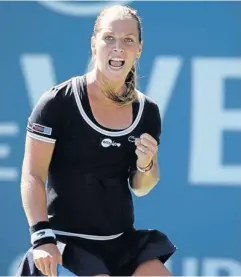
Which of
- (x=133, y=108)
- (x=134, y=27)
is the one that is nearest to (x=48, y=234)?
(x=133, y=108)

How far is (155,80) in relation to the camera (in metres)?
4.29

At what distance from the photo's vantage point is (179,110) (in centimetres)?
427

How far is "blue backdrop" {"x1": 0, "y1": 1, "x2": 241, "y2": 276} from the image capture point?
424 cm

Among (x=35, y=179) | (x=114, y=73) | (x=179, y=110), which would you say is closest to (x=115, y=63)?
(x=114, y=73)

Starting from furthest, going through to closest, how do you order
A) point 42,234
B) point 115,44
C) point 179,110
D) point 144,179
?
point 179,110 → point 144,179 → point 115,44 → point 42,234

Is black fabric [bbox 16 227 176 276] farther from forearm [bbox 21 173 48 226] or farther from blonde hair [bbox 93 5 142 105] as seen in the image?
blonde hair [bbox 93 5 142 105]

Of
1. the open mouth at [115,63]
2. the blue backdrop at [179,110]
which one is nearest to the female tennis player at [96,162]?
the open mouth at [115,63]

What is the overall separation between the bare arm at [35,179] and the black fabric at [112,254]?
158mm

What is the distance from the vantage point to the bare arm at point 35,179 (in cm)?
249

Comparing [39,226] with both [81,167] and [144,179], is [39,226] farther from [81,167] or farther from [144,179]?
[144,179]

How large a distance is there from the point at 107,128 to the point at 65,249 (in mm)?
423

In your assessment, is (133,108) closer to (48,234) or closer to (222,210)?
(48,234)

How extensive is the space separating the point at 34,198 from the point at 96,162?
0.25 metres

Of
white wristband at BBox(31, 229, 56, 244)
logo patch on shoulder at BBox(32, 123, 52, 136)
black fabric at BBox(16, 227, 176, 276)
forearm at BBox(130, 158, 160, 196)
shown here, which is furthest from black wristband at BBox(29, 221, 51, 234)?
forearm at BBox(130, 158, 160, 196)
